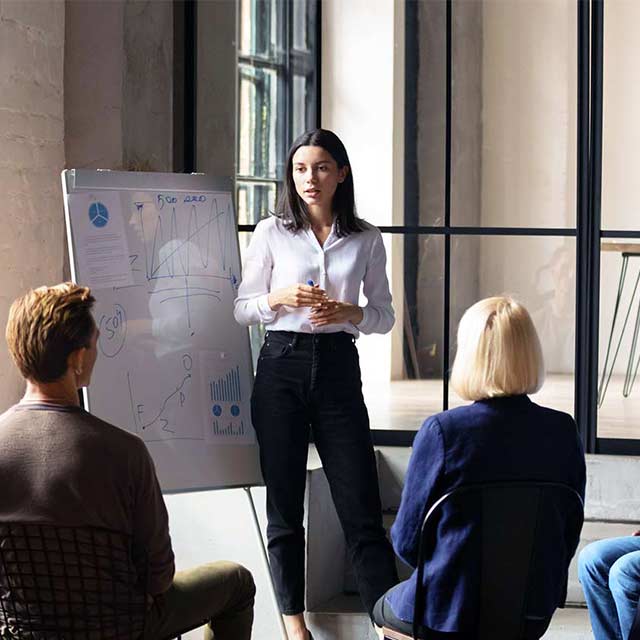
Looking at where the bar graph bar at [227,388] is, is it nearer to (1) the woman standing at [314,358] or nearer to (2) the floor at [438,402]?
(1) the woman standing at [314,358]

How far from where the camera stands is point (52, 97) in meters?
3.96

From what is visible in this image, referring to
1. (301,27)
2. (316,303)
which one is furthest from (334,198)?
(301,27)

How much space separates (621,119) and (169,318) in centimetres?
205

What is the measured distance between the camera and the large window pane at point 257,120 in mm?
4469

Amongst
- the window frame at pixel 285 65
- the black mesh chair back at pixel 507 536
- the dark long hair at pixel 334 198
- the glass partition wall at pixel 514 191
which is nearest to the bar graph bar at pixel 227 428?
the dark long hair at pixel 334 198

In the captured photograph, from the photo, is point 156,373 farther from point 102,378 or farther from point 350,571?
point 350,571

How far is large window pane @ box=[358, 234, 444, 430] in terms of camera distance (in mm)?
4395

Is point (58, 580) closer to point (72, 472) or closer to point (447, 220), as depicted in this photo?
point (72, 472)

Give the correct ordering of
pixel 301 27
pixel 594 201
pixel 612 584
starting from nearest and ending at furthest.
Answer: pixel 612 584, pixel 594 201, pixel 301 27

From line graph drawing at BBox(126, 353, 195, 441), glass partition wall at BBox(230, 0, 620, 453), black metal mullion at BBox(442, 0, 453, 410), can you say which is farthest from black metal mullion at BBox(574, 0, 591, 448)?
line graph drawing at BBox(126, 353, 195, 441)

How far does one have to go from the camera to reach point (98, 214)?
3.36 m

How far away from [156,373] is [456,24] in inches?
75.9

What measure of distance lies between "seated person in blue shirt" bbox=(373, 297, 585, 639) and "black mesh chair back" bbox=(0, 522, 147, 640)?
669mm

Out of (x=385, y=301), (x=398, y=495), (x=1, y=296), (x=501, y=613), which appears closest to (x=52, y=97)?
(x=1, y=296)
